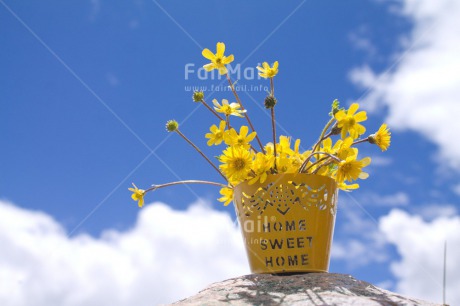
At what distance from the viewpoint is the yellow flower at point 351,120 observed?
81.4 inches

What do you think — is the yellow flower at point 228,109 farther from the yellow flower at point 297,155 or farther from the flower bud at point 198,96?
the yellow flower at point 297,155

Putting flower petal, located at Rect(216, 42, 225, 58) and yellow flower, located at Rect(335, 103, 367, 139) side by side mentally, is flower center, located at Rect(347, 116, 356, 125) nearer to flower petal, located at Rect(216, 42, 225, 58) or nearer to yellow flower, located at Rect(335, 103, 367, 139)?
yellow flower, located at Rect(335, 103, 367, 139)

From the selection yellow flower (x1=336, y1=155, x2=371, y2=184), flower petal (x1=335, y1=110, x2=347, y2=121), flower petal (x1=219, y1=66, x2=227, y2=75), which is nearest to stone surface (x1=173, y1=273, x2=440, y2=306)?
yellow flower (x1=336, y1=155, x2=371, y2=184)

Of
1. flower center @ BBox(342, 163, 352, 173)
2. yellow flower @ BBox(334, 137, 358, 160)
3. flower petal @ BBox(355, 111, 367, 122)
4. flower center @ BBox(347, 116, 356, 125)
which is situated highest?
flower petal @ BBox(355, 111, 367, 122)

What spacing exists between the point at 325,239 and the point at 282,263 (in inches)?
8.3

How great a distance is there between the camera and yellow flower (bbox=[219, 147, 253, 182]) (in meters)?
2.06

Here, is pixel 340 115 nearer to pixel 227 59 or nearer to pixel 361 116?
pixel 361 116

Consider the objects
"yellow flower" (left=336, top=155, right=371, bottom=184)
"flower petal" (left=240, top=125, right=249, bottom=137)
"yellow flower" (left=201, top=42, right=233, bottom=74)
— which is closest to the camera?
"yellow flower" (left=336, top=155, right=371, bottom=184)

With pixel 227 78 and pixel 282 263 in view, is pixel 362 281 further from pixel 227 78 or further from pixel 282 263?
pixel 227 78

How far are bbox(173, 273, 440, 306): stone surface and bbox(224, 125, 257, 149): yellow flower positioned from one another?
1.77 feet

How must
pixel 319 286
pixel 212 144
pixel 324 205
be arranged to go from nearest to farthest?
1. pixel 319 286
2. pixel 324 205
3. pixel 212 144

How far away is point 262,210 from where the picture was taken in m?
2.05

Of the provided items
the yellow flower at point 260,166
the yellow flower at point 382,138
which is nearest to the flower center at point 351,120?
the yellow flower at point 382,138

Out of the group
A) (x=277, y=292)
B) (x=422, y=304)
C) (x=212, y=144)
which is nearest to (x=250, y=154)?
(x=212, y=144)
